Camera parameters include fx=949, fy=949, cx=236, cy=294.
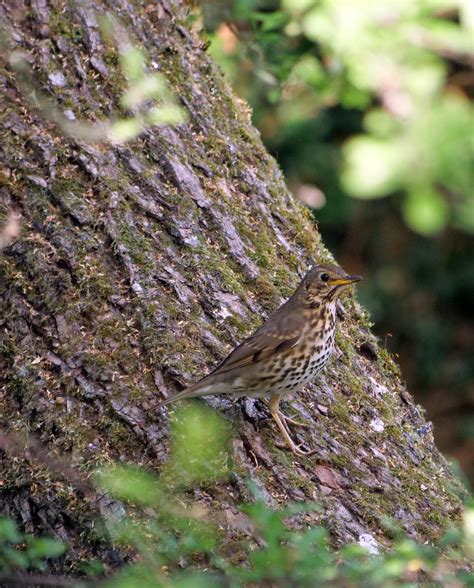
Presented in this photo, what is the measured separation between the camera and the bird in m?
3.57

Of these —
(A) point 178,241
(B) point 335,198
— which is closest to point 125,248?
(A) point 178,241

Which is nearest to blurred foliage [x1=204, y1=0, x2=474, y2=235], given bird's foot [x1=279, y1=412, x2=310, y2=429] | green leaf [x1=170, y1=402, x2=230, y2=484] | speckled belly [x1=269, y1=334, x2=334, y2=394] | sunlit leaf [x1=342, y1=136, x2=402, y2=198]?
sunlit leaf [x1=342, y1=136, x2=402, y2=198]

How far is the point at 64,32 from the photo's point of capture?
4098 mm

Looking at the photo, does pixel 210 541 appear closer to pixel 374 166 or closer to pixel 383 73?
pixel 383 73

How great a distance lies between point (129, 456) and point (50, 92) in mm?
1632

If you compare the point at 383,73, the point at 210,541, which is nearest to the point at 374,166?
the point at 383,73

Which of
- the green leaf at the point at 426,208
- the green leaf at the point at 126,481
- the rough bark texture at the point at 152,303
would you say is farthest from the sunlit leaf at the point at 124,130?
the green leaf at the point at 426,208

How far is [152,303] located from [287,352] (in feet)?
2.12

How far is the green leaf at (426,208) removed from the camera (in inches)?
281

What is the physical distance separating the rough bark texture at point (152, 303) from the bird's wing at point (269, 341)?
2.9 inches

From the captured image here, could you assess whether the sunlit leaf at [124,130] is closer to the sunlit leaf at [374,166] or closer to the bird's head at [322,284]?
the bird's head at [322,284]

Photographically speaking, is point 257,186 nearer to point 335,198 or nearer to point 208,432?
point 208,432

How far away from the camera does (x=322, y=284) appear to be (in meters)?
4.05

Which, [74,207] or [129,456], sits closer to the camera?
[129,456]
